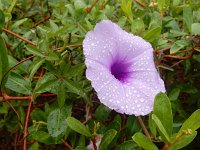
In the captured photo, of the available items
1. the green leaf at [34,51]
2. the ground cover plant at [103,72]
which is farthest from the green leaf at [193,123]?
the green leaf at [34,51]

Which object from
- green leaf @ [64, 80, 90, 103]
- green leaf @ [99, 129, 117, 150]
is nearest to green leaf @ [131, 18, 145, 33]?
green leaf @ [64, 80, 90, 103]

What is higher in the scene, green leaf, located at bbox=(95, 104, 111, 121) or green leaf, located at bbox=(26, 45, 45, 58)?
green leaf, located at bbox=(26, 45, 45, 58)

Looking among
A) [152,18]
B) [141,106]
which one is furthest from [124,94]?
[152,18]

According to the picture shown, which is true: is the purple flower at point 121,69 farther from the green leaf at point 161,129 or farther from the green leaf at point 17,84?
the green leaf at point 17,84

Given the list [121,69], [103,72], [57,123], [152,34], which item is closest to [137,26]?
[152,34]

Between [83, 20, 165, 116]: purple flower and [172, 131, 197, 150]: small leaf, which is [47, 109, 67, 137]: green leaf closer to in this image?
[83, 20, 165, 116]: purple flower

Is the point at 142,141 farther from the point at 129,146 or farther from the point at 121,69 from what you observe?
the point at 121,69
